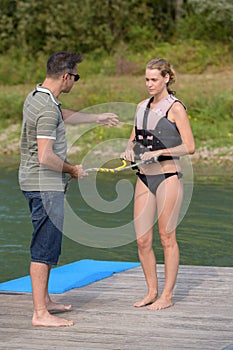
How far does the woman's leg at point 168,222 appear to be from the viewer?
7.51 meters

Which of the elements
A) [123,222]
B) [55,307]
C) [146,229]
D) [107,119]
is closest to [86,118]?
[107,119]

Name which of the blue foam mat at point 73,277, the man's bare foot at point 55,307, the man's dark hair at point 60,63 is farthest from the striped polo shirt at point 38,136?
the blue foam mat at point 73,277

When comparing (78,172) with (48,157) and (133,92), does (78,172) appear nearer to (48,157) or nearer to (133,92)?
(48,157)

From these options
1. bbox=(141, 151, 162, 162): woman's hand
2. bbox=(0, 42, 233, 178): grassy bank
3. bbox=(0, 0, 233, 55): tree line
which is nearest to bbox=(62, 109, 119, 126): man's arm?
bbox=(141, 151, 162, 162): woman's hand

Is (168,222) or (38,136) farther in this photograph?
(168,222)

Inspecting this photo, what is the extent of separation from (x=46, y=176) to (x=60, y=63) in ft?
2.57

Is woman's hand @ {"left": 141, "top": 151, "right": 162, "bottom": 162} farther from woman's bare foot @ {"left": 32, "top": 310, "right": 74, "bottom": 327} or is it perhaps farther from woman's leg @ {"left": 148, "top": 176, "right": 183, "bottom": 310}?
woman's bare foot @ {"left": 32, "top": 310, "right": 74, "bottom": 327}

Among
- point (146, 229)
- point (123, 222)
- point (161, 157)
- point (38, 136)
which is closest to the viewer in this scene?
point (38, 136)

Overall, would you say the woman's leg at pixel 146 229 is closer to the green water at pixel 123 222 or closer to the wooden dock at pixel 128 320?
the wooden dock at pixel 128 320

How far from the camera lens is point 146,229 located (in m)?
7.61

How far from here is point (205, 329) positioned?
6867mm

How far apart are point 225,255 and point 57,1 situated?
22901 millimetres

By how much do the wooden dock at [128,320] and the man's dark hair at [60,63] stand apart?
1765mm

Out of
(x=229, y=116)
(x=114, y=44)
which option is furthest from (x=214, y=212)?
(x=114, y=44)
